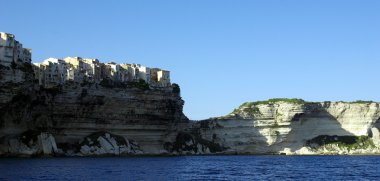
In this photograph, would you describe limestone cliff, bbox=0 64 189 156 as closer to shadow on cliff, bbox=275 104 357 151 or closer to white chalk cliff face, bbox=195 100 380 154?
white chalk cliff face, bbox=195 100 380 154

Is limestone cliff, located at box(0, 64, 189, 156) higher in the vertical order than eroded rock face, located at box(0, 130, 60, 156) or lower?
higher

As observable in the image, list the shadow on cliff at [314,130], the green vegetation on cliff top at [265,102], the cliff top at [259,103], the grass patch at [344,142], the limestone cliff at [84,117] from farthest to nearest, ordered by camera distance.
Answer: the green vegetation on cliff top at [265,102]
the shadow on cliff at [314,130]
the cliff top at [259,103]
the grass patch at [344,142]
the limestone cliff at [84,117]

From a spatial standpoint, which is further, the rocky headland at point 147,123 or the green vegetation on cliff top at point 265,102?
the green vegetation on cliff top at point 265,102

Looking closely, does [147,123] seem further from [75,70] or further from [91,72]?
[75,70]

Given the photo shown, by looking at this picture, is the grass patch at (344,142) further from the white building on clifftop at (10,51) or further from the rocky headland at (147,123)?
the white building on clifftop at (10,51)

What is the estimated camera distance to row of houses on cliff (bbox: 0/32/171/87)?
88.6 m

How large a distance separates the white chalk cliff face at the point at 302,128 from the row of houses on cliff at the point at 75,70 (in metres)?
22.8

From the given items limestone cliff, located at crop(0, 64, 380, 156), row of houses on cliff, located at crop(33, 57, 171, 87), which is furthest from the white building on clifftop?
row of houses on cliff, located at crop(33, 57, 171, 87)

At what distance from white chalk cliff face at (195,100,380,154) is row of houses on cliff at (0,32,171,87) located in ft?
74.7

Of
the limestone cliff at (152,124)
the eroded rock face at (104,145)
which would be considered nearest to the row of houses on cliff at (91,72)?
the limestone cliff at (152,124)

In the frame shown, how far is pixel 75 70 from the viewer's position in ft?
339

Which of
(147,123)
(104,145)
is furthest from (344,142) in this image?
(104,145)

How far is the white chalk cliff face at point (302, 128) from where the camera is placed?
12694cm

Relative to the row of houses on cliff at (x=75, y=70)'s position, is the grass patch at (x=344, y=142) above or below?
below
